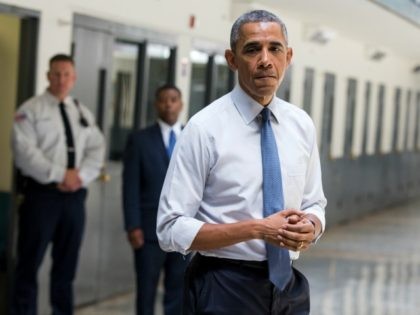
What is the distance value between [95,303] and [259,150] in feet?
15.7

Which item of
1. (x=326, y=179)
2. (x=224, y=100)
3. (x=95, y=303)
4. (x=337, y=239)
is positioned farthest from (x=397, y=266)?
(x=224, y=100)

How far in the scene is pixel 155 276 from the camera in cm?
558

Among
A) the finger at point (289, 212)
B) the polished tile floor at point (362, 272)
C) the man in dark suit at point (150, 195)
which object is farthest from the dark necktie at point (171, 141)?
the finger at point (289, 212)

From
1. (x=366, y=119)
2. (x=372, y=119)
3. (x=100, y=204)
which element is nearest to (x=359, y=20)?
(x=366, y=119)

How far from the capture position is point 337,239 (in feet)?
41.5

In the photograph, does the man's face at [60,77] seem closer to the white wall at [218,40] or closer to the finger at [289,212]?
the white wall at [218,40]

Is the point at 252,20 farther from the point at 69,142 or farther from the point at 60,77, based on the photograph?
the point at 69,142

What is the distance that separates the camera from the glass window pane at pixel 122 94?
7.55 metres

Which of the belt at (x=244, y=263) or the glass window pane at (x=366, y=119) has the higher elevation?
the glass window pane at (x=366, y=119)

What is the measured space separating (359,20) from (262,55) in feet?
31.9

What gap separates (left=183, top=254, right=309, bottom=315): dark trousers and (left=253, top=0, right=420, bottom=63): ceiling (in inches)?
290

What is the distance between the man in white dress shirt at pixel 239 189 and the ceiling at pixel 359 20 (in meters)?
7.23

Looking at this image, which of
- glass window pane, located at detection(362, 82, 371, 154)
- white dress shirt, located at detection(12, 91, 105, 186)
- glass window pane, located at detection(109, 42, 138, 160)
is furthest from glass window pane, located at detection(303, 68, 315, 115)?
white dress shirt, located at detection(12, 91, 105, 186)

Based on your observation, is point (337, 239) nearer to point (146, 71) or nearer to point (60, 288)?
point (146, 71)
